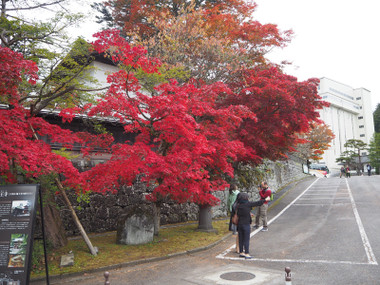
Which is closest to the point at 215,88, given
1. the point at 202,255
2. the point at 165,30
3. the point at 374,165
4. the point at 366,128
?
the point at 165,30

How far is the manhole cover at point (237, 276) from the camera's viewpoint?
633 cm

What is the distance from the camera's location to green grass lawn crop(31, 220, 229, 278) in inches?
291

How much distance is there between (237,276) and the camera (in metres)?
6.51

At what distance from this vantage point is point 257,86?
45.9 ft

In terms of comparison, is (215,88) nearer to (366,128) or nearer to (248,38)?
(248,38)

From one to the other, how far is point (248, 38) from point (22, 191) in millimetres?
14852

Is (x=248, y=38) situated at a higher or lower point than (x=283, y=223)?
higher

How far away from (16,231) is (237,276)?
4.73 metres

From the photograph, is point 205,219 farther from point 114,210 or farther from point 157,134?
point 157,134

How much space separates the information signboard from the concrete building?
220 ft

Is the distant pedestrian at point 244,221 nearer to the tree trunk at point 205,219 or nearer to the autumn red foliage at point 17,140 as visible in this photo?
the tree trunk at point 205,219

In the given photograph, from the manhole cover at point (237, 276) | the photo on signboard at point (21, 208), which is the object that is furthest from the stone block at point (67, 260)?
the manhole cover at point (237, 276)

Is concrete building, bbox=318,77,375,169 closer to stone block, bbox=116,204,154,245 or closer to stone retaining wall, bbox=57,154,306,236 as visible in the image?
stone retaining wall, bbox=57,154,306,236

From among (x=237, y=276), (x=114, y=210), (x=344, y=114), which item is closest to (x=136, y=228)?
(x=114, y=210)
